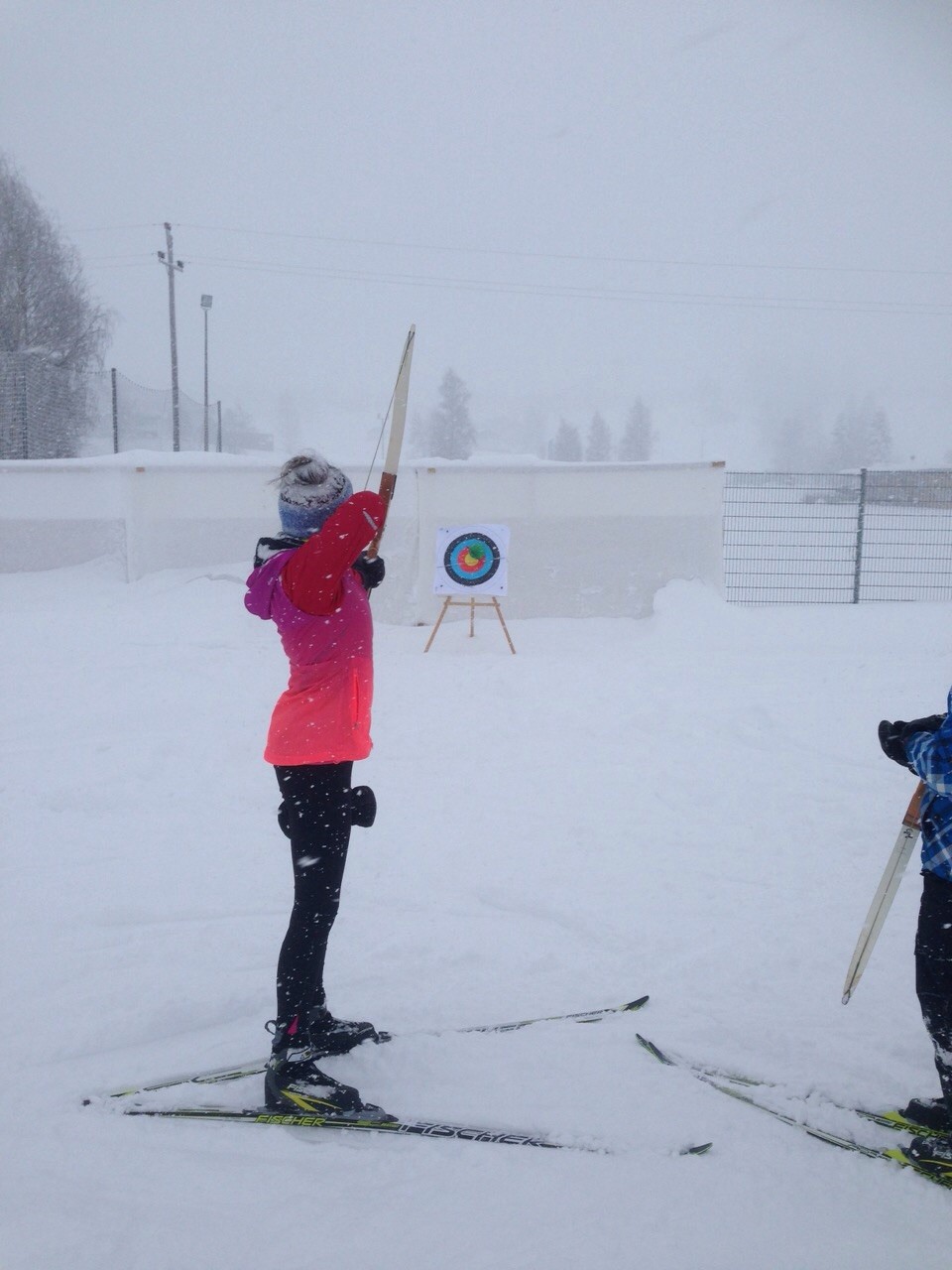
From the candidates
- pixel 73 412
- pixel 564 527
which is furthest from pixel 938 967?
pixel 73 412

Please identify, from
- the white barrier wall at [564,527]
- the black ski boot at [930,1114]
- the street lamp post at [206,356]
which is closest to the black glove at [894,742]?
the black ski boot at [930,1114]

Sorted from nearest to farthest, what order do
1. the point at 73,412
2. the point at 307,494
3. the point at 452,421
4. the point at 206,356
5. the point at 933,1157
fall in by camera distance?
the point at 933,1157 → the point at 307,494 → the point at 73,412 → the point at 206,356 → the point at 452,421

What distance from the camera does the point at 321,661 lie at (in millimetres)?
2191

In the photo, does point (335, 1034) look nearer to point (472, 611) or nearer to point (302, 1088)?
point (302, 1088)

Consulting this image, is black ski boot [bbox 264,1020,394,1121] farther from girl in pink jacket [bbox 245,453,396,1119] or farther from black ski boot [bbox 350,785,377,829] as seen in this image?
black ski boot [bbox 350,785,377,829]

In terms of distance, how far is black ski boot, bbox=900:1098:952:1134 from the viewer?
2.02 metres

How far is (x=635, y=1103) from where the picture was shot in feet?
7.02

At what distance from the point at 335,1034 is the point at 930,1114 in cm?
155

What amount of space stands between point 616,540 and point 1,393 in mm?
15410

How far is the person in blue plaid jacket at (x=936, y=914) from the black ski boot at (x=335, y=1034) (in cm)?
141

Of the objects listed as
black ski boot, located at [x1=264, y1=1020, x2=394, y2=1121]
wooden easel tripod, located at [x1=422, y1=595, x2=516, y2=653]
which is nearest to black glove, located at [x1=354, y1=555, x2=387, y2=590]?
black ski boot, located at [x1=264, y1=1020, x2=394, y2=1121]

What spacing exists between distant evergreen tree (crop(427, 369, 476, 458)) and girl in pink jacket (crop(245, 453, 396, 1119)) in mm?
46424

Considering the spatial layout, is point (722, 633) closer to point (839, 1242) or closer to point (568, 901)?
point (568, 901)

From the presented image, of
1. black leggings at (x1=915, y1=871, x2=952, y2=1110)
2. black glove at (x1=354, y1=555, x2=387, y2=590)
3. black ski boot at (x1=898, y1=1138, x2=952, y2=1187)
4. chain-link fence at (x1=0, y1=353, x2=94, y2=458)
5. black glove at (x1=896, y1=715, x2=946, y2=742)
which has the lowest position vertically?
black ski boot at (x1=898, y1=1138, x2=952, y2=1187)
